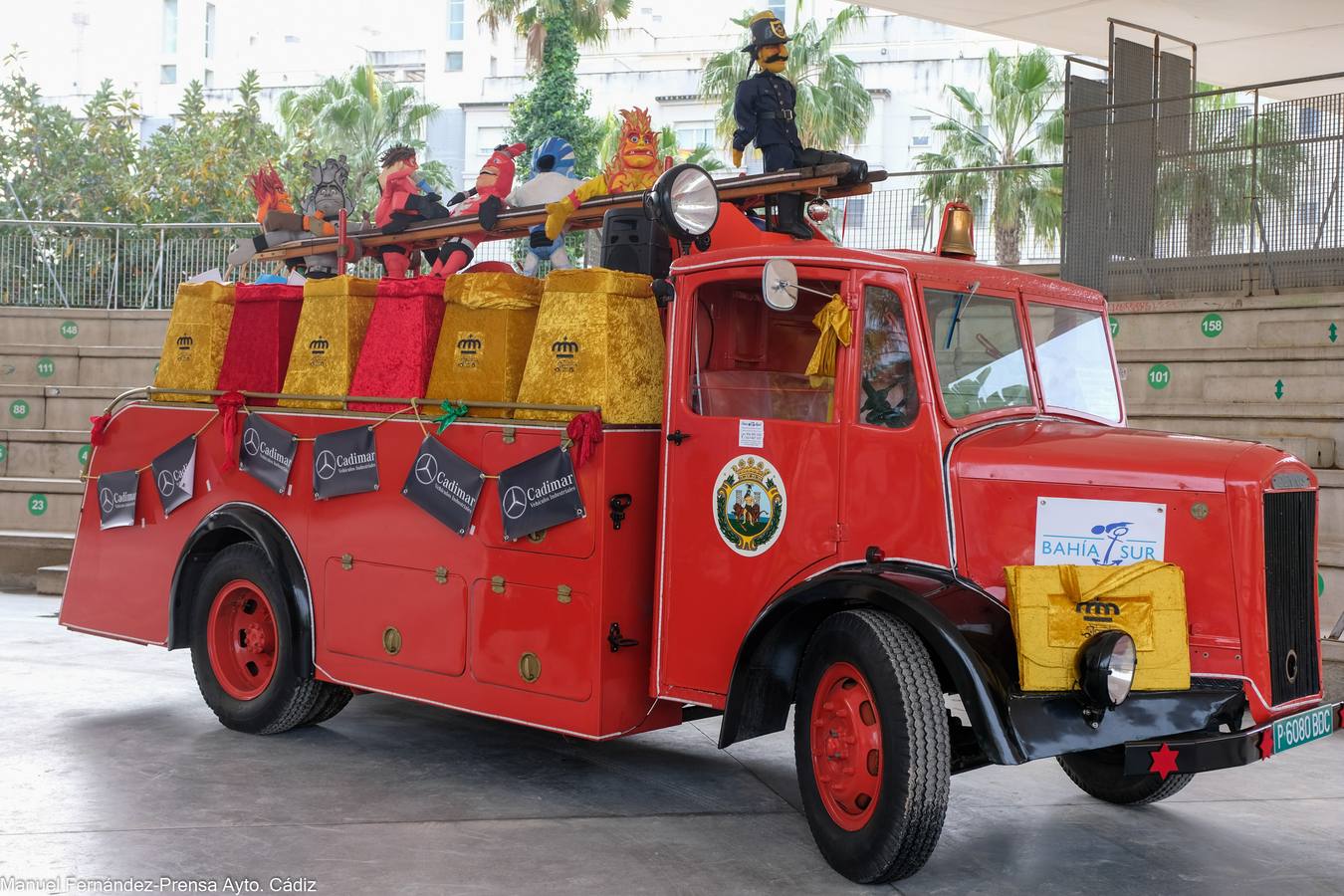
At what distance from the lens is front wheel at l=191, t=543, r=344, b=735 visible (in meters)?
6.97

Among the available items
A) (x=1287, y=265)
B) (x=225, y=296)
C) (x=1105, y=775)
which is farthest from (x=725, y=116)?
(x=1105, y=775)

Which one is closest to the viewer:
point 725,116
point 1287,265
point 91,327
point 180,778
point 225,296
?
point 180,778

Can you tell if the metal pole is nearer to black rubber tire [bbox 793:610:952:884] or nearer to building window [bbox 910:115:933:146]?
black rubber tire [bbox 793:610:952:884]

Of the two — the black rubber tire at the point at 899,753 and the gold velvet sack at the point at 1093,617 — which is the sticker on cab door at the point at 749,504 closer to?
the black rubber tire at the point at 899,753

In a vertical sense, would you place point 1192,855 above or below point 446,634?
below

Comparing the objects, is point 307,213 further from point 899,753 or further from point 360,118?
point 360,118

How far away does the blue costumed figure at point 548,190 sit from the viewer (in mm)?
7367

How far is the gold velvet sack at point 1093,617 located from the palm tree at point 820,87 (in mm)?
25509

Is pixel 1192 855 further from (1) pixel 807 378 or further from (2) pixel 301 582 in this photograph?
(2) pixel 301 582

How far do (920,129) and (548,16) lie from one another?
58.3ft

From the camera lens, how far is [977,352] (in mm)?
5414

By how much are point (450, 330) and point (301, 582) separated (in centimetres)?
154

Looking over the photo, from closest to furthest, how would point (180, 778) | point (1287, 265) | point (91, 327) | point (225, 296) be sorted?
point (180, 778)
point (225, 296)
point (1287, 265)
point (91, 327)

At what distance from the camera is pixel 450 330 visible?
6.56 metres
